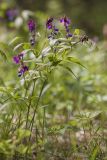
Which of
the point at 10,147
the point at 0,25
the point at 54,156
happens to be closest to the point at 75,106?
the point at 54,156

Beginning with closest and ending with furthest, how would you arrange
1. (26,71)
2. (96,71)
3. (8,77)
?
(26,71)
(8,77)
(96,71)

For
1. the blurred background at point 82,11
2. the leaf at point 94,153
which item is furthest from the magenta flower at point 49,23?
the blurred background at point 82,11

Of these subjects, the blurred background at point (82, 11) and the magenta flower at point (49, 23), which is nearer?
the magenta flower at point (49, 23)

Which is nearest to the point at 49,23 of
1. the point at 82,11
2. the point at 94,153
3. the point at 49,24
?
the point at 49,24

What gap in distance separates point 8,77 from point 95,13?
4.86 metres

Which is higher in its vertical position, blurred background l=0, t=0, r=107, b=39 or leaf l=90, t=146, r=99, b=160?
blurred background l=0, t=0, r=107, b=39

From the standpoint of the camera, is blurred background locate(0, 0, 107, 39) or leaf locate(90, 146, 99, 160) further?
blurred background locate(0, 0, 107, 39)

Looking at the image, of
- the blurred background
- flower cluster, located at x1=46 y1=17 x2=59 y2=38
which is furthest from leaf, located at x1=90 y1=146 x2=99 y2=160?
the blurred background

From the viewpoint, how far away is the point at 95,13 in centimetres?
914

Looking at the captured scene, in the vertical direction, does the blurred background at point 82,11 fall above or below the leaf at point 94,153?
above

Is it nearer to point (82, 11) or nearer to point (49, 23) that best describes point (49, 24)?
point (49, 23)

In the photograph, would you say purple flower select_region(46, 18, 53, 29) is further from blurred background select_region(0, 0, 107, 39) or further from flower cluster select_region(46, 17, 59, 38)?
blurred background select_region(0, 0, 107, 39)

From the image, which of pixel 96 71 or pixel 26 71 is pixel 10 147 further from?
pixel 96 71

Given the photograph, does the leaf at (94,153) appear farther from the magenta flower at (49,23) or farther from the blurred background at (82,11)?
the blurred background at (82,11)
